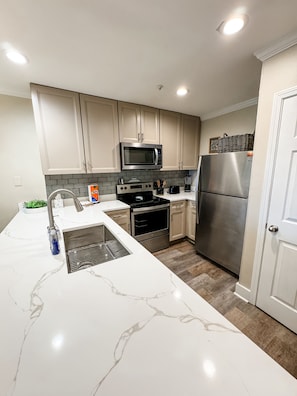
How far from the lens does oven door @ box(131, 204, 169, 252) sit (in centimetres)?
248

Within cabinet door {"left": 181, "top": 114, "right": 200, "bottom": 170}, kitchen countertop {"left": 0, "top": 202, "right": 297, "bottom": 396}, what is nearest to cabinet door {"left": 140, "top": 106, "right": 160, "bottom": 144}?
cabinet door {"left": 181, "top": 114, "right": 200, "bottom": 170}

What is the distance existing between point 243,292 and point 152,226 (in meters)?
1.42

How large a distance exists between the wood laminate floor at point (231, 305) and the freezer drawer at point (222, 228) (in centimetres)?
19

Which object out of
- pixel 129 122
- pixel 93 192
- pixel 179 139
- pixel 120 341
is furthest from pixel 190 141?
pixel 120 341

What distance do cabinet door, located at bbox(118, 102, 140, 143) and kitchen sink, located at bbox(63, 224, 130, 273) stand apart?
1470 millimetres

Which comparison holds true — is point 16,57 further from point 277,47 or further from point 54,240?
point 277,47

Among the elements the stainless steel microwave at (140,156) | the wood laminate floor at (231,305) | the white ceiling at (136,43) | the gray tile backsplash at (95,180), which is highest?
the white ceiling at (136,43)

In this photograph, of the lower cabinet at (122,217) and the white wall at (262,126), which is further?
the lower cabinet at (122,217)

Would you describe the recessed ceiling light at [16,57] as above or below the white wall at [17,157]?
above

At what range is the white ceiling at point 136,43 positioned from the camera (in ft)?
3.23

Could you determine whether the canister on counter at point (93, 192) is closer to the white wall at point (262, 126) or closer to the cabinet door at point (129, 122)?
the cabinet door at point (129, 122)

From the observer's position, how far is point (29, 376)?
44 centimetres

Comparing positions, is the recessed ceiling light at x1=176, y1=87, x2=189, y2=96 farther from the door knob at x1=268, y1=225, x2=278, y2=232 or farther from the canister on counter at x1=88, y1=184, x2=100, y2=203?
the door knob at x1=268, y1=225, x2=278, y2=232

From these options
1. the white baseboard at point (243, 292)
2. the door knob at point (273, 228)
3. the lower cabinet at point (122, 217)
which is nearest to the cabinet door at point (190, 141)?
the lower cabinet at point (122, 217)
